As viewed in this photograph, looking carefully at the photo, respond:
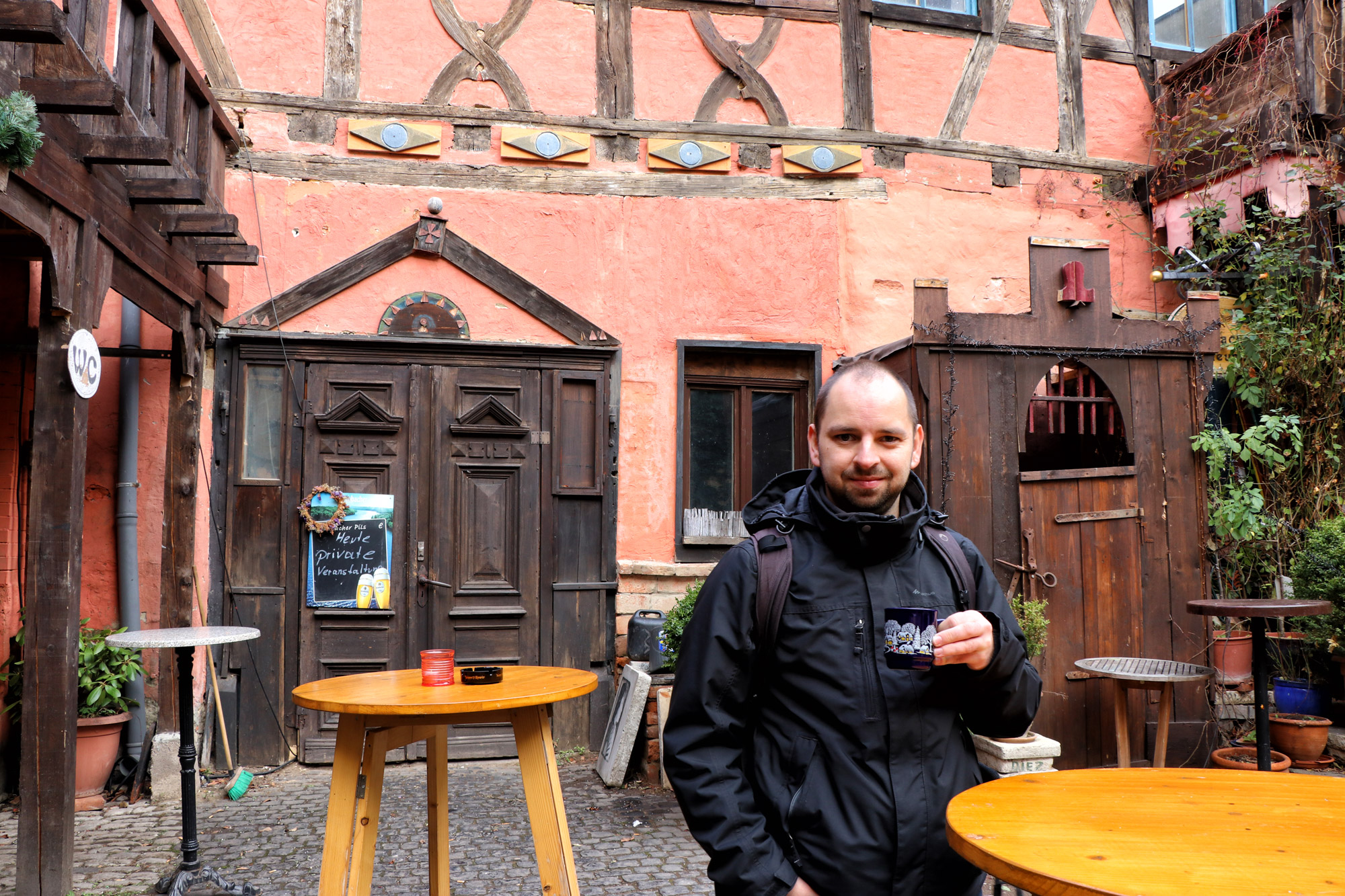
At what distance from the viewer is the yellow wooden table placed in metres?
2.87

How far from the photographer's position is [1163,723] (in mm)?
4883

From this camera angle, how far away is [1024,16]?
721 centimetres

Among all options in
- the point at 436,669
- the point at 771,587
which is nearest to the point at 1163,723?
the point at 436,669

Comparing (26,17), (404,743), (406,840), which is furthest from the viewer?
(406,840)

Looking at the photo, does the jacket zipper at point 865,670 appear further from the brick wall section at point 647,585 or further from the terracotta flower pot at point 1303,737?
the terracotta flower pot at point 1303,737

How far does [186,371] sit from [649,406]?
2833 mm

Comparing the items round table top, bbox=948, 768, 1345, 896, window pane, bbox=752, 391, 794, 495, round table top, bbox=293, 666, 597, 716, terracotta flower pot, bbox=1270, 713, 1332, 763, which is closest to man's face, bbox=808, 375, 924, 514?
round table top, bbox=948, 768, 1345, 896

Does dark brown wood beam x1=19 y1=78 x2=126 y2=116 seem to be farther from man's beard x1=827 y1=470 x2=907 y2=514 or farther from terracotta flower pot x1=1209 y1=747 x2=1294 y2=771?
terracotta flower pot x1=1209 y1=747 x2=1294 y2=771

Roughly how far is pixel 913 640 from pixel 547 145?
5.59 m

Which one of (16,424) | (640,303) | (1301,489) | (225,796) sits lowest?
(225,796)

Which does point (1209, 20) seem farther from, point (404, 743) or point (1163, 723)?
point (404, 743)

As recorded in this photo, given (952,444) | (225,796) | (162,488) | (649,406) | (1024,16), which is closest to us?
(952,444)

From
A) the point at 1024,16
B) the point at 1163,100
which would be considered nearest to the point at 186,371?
the point at 1024,16

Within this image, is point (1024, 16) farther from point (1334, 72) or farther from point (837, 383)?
point (837, 383)
